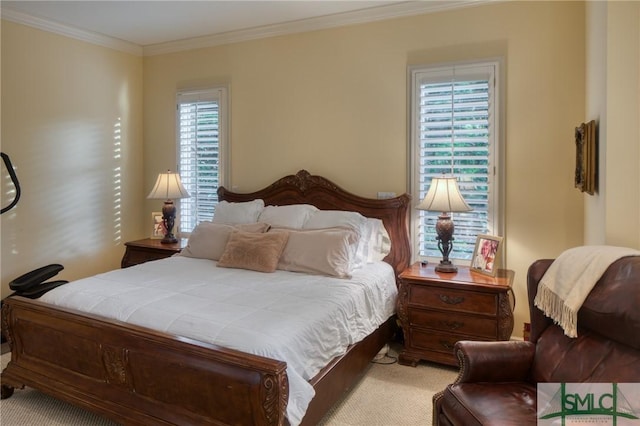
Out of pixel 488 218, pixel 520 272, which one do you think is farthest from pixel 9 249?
pixel 520 272

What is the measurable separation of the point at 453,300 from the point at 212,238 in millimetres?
1966

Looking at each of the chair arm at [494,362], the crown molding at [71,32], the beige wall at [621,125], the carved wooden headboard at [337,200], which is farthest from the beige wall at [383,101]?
the chair arm at [494,362]

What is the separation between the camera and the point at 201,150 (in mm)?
4547

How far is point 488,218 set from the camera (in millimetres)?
3363

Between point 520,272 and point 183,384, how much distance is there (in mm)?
2599

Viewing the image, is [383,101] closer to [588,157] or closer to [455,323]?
[588,157]

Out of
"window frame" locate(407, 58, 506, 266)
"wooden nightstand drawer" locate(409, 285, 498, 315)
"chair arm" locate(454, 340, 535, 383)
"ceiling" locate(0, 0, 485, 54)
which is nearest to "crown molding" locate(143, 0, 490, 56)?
"ceiling" locate(0, 0, 485, 54)

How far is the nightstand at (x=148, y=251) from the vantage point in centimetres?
409

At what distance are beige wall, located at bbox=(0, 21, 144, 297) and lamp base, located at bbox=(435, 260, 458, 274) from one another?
348 centimetres

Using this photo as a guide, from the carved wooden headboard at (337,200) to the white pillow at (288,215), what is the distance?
15 cm

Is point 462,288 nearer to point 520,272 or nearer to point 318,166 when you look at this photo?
point 520,272

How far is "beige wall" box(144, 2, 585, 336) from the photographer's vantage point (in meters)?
3.16

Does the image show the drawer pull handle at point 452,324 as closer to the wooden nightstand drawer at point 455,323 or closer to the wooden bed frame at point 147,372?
the wooden nightstand drawer at point 455,323

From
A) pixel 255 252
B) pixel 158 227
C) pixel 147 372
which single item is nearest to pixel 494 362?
pixel 147 372
